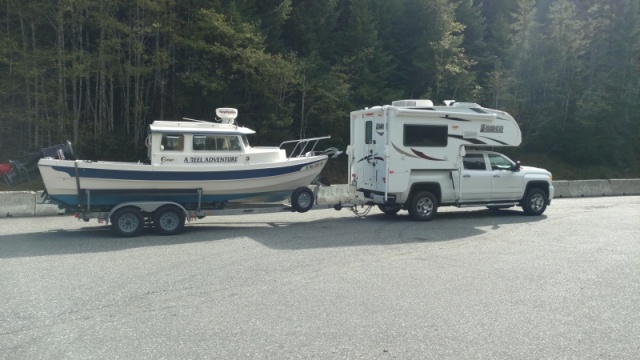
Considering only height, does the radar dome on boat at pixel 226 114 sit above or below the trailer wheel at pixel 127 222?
above

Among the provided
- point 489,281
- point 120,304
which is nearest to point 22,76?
point 120,304

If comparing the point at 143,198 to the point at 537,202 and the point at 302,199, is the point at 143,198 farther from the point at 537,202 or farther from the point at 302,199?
the point at 537,202

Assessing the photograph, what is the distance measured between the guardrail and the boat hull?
1056 millimetres

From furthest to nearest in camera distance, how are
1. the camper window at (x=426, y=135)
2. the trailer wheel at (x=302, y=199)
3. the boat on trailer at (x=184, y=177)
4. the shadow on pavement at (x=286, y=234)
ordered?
the camper window at (x=426, y=135), the trailer wheel at (x=302, y=199), the boat on trailer at (x=184, y=177), the shadow on pavement at (x=286, y=234)

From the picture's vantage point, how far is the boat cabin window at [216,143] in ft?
39.3

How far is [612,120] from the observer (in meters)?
36.2

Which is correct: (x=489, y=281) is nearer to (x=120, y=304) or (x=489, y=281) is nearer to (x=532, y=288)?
(x=532, y=288)

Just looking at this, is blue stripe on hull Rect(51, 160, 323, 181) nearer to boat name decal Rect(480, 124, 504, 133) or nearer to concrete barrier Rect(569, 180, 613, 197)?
boat name decal Rect(480, 124, 504, 133)

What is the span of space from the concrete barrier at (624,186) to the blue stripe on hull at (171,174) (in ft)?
57.9

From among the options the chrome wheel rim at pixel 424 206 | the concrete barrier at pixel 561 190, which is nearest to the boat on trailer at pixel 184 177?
the chrome wheel rim at pixel 424 206

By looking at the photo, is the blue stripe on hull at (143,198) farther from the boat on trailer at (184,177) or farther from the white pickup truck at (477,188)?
the white pickup truck at (477,188)

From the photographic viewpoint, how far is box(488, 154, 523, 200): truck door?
1410 centimetres

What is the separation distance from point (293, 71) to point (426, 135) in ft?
39.0

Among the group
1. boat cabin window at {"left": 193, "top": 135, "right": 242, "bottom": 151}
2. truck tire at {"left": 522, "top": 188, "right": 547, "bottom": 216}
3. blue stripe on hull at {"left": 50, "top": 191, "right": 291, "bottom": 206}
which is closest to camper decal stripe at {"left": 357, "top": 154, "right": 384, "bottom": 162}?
blue stripe on hull at {"left": 50, "top": 191, "right": 291, "bottom": 206}
